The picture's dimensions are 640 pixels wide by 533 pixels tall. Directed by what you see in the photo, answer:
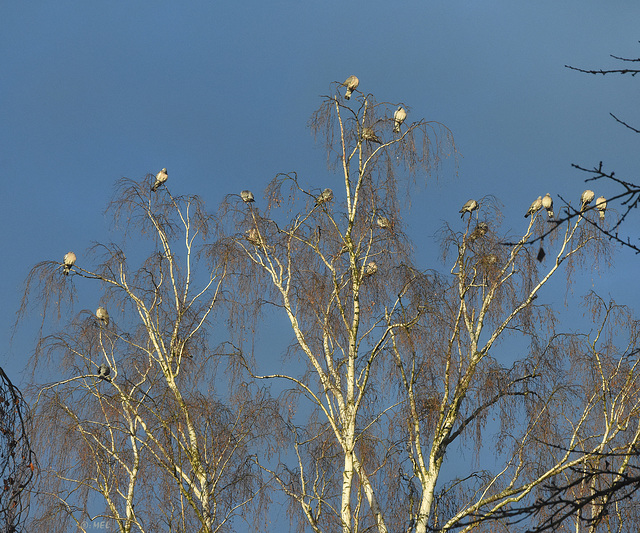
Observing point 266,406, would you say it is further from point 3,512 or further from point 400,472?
point 3,512

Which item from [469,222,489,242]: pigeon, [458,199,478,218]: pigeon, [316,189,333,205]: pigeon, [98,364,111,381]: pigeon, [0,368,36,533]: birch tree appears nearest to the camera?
[0,368,36,533]: birch tree

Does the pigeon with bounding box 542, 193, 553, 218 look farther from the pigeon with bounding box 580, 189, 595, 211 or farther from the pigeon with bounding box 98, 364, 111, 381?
the pigeon with bounding box 98, 364, 111, 381

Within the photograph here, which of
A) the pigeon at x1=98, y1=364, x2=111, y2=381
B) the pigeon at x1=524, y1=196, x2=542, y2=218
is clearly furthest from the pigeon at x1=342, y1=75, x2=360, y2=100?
the pigeon at x1=98, y1=364, x2=111, y2=381

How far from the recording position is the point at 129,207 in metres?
10.8

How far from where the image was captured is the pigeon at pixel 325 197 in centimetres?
1030

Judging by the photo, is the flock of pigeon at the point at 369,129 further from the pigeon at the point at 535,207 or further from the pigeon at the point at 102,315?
the pigeon at the point at 102,315

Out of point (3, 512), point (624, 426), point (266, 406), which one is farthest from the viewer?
point (266, 406)

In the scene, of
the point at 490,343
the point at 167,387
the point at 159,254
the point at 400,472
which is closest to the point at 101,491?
the point at 167,387

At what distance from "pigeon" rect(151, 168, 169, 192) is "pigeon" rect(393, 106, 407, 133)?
3.00 metres

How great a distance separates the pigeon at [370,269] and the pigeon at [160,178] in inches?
114

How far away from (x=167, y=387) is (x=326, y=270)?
2.49 meters

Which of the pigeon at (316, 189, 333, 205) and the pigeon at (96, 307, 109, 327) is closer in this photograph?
the pigeon at (316, 189, 333, 205)

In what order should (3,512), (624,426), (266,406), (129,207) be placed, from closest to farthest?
1. (3,512)
2. (624,426)
3. (266,406)
4. (129,207)

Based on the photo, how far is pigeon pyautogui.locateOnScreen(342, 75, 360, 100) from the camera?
10414mm
